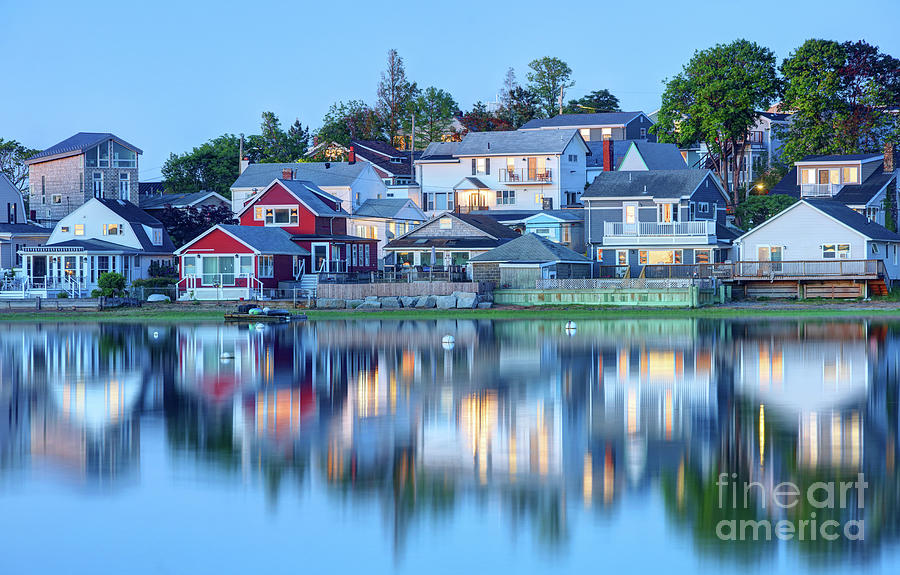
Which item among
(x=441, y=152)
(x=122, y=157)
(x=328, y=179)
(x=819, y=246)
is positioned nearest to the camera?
(x=819, y=246)

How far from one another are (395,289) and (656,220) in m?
18.3

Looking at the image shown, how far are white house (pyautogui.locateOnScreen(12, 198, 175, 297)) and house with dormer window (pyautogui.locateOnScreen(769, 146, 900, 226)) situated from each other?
47094 millimetres

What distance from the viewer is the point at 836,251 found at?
6481 centimetres

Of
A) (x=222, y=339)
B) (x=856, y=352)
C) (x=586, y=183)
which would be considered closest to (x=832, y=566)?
(x=856, y=352)

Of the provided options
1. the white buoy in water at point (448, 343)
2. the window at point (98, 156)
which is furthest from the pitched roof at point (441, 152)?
the white buoy in water at point (448, 343)

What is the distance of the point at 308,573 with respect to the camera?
52.2 ft

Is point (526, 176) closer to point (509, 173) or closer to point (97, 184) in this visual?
point (509, 173)

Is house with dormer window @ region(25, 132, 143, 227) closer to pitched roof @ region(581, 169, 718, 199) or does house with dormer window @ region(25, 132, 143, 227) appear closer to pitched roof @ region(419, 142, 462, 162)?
pitched roof @ region(419, 142, 462, 162)

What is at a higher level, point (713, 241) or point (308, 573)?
point (713, 241)

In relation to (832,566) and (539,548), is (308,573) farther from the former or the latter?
(832,566)

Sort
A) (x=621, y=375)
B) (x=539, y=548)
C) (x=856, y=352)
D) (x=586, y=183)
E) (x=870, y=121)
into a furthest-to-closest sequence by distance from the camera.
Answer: (x=586, y=183), (x=870, y=121), (x=856, y=352), (x=621, y=375), (x=539, y=548)

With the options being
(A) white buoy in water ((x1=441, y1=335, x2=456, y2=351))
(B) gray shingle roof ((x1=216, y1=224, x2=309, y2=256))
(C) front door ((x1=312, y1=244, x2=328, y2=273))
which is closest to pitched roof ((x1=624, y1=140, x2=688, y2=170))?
(C) front door ((x1=312, y1=244, x2=328, y2=273))

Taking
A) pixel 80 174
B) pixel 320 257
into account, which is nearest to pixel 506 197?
pixel 320 257

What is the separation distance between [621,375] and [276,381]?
35.2 feet
